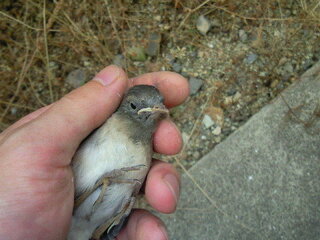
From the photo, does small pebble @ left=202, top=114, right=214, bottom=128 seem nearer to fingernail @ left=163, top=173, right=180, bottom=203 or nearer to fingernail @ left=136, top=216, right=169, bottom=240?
fingernail @ left=163, top=173, right=180, bottom=203

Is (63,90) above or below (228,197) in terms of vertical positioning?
above

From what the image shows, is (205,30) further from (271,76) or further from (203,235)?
(203,235)

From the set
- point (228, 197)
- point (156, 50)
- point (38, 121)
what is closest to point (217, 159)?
point (228, 197)

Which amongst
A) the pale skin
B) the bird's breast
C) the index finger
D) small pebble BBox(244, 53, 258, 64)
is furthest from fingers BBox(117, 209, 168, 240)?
small pebble BBox(244, 53, 258, 64)

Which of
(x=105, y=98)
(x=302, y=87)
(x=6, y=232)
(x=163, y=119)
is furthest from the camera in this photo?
(x=302, y=87)

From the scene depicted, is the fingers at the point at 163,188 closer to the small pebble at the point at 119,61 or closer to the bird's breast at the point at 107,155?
the bird's breast at the point at 107,155

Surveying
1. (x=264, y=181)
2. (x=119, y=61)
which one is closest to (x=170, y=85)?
(x=264, y=181)
